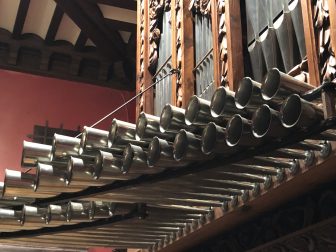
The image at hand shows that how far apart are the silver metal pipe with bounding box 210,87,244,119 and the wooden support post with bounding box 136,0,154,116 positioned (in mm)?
1914

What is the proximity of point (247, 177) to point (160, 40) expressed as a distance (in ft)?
6.23

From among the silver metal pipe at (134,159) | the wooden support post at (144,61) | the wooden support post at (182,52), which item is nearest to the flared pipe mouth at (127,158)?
the silver metal pipe at (134,159)

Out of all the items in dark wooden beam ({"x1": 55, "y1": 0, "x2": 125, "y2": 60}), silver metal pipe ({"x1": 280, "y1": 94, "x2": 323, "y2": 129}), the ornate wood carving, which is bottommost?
silver metal pipe ({"x1": 280, "y1": 94, "x2": 323, "y2": 129})

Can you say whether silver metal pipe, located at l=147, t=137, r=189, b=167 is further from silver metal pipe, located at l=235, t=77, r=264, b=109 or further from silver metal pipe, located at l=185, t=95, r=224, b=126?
silver metal pipe, located at l=235, t=77, r=264, b=109

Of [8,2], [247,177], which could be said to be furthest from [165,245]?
[8,2]

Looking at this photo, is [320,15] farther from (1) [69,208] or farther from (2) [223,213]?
(1) [69,208]

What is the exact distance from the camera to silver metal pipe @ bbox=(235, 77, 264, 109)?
1924mm

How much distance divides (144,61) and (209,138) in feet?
7.15

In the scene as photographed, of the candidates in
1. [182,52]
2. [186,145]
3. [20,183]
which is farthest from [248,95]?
[182,52]

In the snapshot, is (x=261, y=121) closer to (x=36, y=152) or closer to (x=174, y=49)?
(x=36, y=152)

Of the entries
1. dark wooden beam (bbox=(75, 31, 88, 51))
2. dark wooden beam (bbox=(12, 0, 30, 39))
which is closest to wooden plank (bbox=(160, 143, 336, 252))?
dark wooden beam (bbox=(12, 0, 30, 39))

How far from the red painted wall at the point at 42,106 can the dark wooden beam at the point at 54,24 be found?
48cm

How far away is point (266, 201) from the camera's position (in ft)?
8.57

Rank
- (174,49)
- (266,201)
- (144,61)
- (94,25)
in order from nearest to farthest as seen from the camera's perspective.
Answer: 1. (266,201)
2. (174,49)
3. (144,61)
4. (94,25)
